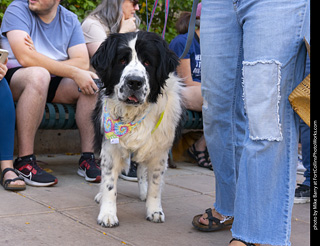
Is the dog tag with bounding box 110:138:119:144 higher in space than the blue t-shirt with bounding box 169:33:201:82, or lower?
lower

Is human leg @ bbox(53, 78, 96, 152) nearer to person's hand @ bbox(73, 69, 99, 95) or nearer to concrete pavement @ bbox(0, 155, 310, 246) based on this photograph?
person's hand @ bbox(73, 69, 99, 95)

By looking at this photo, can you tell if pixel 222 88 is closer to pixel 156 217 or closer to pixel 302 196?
pixel 156 217

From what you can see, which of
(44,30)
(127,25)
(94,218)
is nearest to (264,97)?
(94,218)

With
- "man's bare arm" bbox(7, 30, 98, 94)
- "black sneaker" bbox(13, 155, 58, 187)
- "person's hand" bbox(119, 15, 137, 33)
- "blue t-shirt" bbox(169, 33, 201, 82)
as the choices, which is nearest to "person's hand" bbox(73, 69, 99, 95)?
"man's bare arm" bbox(7, 30, 98, 94)

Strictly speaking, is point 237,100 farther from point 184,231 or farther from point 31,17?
point 31,17

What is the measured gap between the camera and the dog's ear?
278cm

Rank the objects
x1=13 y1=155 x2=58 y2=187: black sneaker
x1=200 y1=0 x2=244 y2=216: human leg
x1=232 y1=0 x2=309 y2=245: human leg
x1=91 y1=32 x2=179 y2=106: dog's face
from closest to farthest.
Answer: x1=232 y1=0 x2=309 y2=245: human leg → x1=200 y1=0 x2=244 y2=216: human leg → x1=91 y1=32 x2=179 y2=106: dog's face → x1=13 y1=155 x2=58 y2=187: black sneaker

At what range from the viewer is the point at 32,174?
355 cm

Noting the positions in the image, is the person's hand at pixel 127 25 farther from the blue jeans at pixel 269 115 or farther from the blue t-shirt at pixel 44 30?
the blue jeans at pixel 269 115

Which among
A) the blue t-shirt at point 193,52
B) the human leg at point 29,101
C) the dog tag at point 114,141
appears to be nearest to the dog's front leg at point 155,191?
the dog tag at point 114,141

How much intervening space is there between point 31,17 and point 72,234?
89.8 inches

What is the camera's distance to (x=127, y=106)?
2.89 metres

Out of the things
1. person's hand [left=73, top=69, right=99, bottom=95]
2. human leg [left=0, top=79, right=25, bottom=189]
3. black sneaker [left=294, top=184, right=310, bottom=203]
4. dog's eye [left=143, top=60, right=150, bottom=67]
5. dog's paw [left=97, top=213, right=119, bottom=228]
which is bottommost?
black sneaker [left=294, top=184, right=310, bottom=203]

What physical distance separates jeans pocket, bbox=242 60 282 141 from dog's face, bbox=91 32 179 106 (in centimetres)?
94
